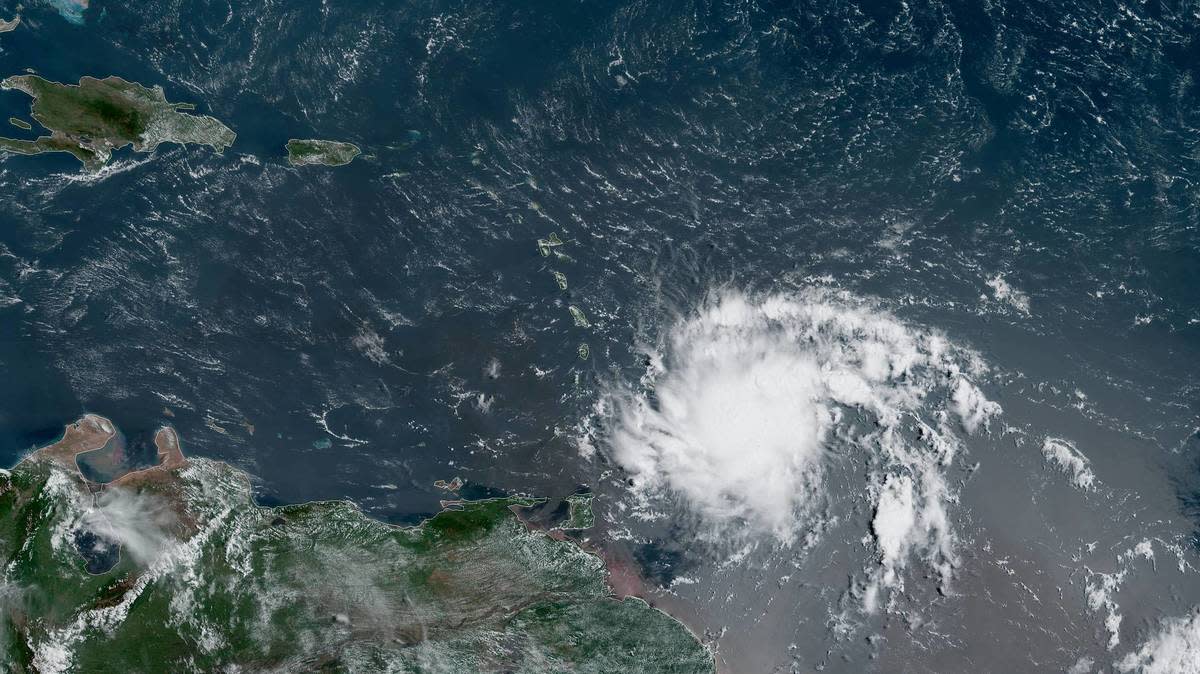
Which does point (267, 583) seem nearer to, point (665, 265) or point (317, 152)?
point (317, 152)

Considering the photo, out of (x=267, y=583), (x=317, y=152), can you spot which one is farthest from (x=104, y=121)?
(x=267, y=583)

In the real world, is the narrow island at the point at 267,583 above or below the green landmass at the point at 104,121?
below

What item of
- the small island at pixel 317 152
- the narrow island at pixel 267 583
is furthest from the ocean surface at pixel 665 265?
the narrow island at pixel 267 583

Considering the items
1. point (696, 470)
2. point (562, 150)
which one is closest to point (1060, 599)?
point (696, 470)

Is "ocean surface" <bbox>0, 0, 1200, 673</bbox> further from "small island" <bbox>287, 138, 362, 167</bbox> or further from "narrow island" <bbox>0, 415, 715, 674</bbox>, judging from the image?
"narrow island" <bbox>0, 415, 715, 674</bbox>

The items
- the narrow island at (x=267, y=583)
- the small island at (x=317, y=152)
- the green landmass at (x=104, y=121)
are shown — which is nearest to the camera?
the green landmass at (x=104, y=121)

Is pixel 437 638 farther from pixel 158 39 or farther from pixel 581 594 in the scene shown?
pixel 158 39

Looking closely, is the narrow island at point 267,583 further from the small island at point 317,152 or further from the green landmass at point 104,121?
the small island at point 317,152

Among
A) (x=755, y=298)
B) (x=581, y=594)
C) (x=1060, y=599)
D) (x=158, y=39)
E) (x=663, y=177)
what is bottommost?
(x=581, y=594)
